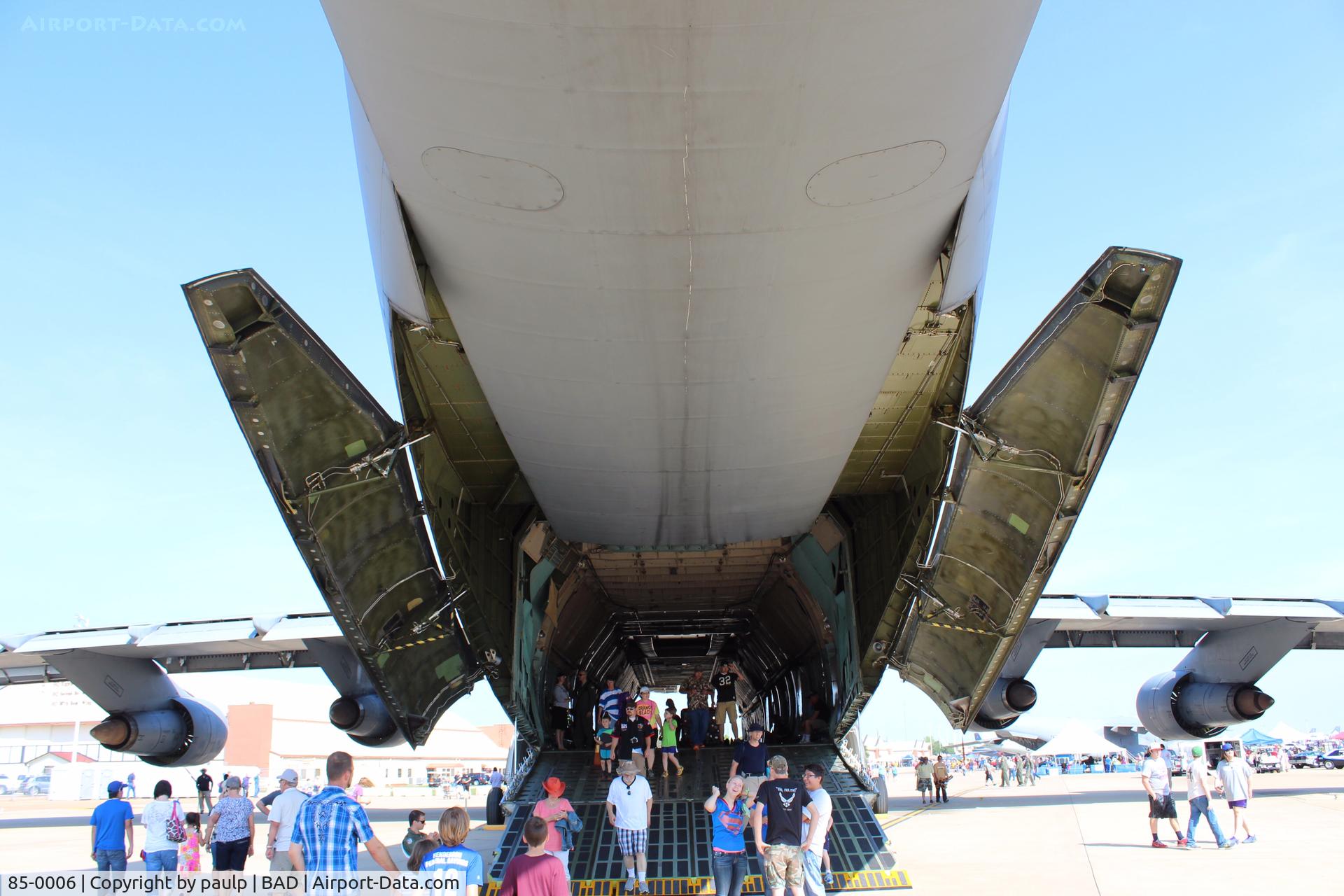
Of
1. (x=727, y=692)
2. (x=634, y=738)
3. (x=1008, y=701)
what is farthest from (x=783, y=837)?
(x=727, y=692)

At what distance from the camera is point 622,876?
7918 mm

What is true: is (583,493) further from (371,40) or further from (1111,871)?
(1111,871)

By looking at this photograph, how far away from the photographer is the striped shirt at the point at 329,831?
432 cm

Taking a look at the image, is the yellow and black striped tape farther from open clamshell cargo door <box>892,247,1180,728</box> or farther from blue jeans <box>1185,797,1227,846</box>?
blue jeans <box>1185,797,1227,846</box>

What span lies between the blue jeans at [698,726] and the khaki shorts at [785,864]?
8.24 m

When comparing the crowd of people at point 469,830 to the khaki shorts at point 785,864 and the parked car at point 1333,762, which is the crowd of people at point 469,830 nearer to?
the khaki shorts at point 785,864

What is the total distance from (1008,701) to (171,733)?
11160 mm

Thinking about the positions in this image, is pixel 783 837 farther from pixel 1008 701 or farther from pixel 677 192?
pixel 1008 701

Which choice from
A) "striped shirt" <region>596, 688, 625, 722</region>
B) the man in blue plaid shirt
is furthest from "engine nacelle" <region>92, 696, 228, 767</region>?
the man in blue plaid shirt

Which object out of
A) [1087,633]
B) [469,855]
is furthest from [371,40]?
[1087,633]

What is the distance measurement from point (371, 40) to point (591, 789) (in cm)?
783

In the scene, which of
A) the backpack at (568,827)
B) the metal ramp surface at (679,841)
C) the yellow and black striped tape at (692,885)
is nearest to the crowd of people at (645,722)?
the metal ramp surface at (679,841)

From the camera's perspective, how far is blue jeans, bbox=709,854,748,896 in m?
6.83

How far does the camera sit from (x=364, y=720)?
12.3 metres
